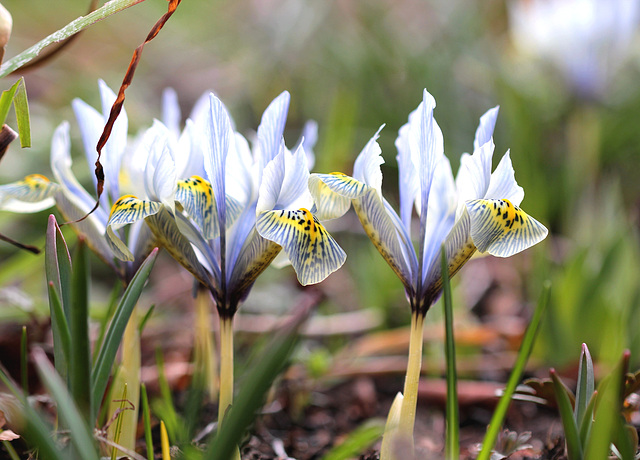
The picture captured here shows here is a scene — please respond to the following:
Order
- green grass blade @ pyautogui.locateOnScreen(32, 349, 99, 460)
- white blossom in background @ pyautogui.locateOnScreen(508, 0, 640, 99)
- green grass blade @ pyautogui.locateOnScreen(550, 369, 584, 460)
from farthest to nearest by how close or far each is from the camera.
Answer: white blossom in background @ pyautogui.locateOnScreen(508, 0, 640, 99), green grass blade @ pyautogui.locateOnScreen(550, 369, 584, 460), green grass blade @ pyautogui.locateOnScreen(32, 349, 99, 460)

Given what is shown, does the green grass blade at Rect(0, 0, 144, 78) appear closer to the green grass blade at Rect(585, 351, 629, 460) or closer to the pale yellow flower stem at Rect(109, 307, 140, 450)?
the pale yellow flower stem at Rect(109, 307, 140, 450)

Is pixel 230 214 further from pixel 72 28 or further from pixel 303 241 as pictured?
pixel 72 28

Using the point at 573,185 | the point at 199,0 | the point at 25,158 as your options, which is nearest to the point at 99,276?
the point at 25,158

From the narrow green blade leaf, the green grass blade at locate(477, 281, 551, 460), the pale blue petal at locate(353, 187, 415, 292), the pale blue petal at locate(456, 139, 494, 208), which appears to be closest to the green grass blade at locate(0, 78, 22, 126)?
the narrow green blade leaf

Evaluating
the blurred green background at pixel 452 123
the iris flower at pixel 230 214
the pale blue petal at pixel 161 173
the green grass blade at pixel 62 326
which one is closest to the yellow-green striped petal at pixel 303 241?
the iris flower at pixel 230 214

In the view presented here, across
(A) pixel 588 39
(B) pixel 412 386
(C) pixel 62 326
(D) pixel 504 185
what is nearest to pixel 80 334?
(C) pixel 62 326

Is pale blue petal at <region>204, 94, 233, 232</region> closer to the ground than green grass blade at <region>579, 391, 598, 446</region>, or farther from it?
farther from it
